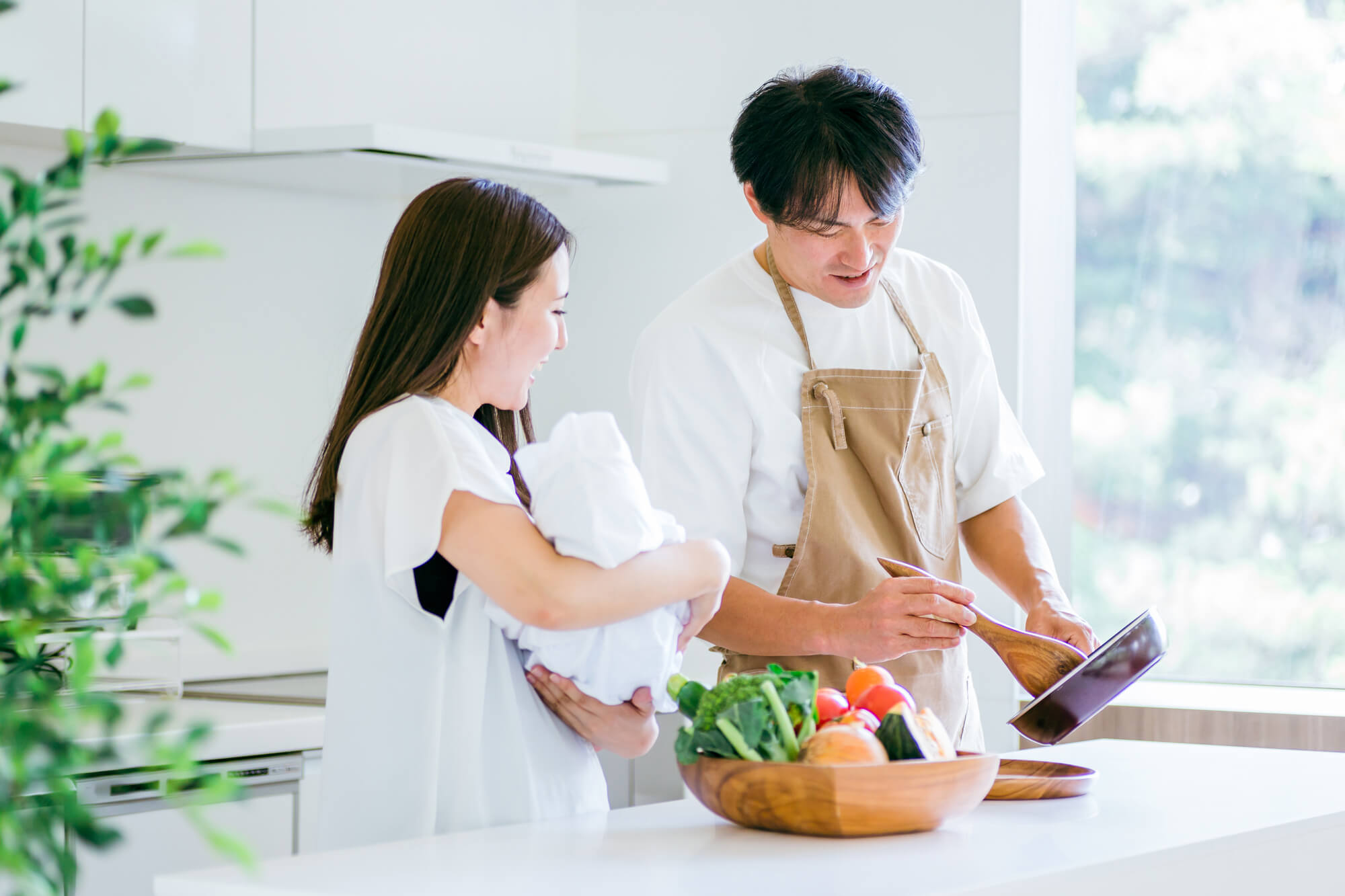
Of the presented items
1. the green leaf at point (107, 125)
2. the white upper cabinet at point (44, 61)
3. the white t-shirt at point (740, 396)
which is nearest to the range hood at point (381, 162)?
the white upper cabinet at point (44, 61)

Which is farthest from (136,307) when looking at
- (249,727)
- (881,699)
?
(249,727)

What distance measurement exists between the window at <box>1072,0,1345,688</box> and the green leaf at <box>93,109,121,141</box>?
247cm

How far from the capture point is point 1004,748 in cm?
256

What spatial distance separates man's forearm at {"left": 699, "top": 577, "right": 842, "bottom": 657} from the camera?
1545 mm

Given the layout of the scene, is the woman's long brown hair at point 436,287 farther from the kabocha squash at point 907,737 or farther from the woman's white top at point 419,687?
the kabocha squash at point 907,737

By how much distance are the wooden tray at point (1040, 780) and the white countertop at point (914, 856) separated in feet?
0.04

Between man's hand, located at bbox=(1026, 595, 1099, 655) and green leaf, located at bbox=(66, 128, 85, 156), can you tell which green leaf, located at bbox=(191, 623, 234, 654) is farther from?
man's hand, located at bbox=(1026, 595, 1099, 655)

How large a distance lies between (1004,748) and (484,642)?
1.51 m

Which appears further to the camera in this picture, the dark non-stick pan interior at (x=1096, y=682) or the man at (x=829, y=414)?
the man at (x=829, y=414)

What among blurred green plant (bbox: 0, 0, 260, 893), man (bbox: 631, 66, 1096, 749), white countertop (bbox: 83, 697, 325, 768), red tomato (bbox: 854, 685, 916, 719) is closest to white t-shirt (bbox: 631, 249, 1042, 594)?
man (bbox: 631, 66, 1096, 749)

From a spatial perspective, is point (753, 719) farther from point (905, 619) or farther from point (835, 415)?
point (835, 415)

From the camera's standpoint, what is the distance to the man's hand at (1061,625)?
5.06 ft

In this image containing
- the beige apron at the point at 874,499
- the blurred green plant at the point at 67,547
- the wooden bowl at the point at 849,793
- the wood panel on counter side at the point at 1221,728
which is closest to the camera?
the blurred green plant at the point at 67,547

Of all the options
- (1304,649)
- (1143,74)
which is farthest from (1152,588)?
(1143,74)
